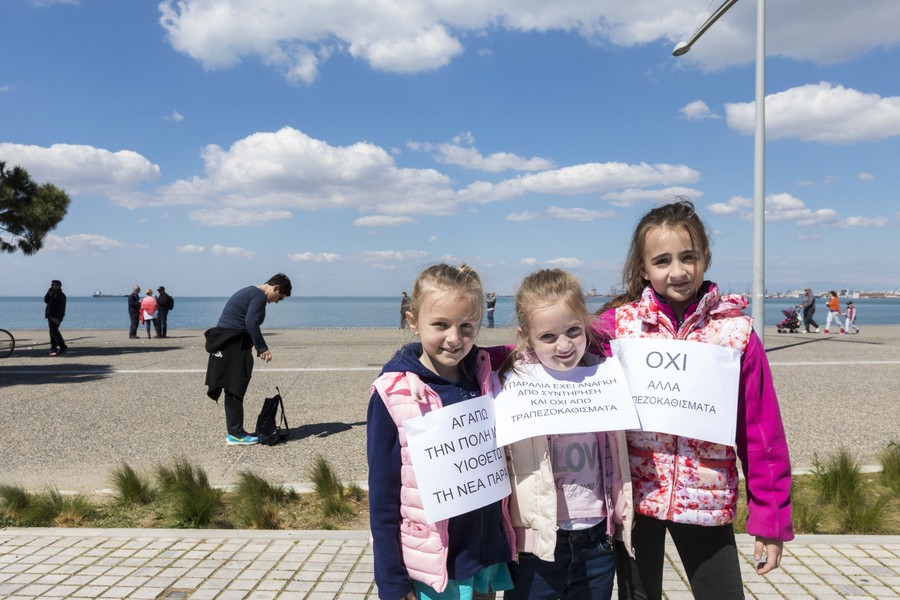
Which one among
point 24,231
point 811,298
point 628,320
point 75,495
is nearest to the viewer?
point 628,320

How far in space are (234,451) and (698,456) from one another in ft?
19.4

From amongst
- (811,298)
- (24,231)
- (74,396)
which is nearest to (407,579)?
(74,396)

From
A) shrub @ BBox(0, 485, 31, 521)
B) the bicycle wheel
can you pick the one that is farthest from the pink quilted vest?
the bicycle wheel

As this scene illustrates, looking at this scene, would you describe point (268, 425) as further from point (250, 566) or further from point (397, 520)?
point (397, 520)

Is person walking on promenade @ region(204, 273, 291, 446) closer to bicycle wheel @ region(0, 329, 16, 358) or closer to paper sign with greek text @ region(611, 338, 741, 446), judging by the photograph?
paper sign with greek text @ region(611, 338, 741, 446)

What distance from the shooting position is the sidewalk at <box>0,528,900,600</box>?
11.8 feet

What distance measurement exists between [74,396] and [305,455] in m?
5.62

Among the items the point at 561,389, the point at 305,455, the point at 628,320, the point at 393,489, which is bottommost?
the point at 305,455

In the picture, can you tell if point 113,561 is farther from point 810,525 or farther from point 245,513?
point 810,525

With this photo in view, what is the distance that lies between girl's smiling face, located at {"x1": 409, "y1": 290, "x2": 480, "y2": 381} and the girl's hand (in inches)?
45.4

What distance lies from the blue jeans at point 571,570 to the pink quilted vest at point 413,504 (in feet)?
0.93

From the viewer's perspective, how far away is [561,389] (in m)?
2.27

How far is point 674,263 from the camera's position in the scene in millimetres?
2297

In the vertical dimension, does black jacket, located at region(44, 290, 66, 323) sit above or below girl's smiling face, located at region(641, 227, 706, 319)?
below
